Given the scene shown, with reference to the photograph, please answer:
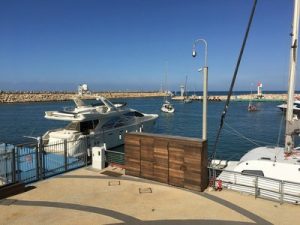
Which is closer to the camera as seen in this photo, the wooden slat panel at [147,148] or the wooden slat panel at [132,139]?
the wooden slat panel at [147,148]

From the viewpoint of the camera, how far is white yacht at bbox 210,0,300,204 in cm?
1184

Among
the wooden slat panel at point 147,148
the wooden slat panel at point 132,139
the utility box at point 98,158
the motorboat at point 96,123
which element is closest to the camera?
the wooden slat panel at point 147,148

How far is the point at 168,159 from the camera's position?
1218 cm

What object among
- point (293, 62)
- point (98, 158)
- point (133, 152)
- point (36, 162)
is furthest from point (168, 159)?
point (293, 62)

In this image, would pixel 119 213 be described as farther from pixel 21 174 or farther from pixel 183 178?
pixel 21 174

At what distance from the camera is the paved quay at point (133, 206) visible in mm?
9203

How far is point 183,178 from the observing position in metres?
11.9

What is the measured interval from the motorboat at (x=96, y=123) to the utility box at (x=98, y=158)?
593cm

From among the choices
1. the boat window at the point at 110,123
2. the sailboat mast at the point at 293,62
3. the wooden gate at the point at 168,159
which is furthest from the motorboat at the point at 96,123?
the sailboat mast at the point at 293,62

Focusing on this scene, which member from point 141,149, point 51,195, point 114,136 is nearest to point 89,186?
point 51,195

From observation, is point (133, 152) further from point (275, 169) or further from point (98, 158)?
point (275, 169)

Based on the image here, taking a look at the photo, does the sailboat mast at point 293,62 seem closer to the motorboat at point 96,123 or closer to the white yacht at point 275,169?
the white yacht at point 275,169

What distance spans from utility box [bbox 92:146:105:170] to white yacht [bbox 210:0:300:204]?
530cm

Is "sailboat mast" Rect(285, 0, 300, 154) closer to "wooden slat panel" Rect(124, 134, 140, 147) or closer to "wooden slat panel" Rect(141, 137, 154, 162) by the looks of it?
"wooden slat panel" Rect(141, 137, 154, 162)
